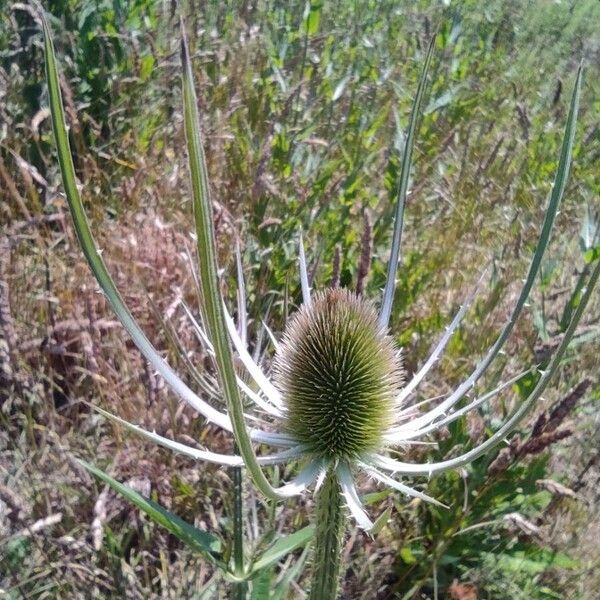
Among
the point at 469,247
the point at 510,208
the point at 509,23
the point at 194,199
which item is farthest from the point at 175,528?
the point at 509,23

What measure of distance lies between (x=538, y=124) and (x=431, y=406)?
6.69ft

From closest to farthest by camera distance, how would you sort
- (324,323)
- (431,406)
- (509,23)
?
(324,323)
(431,406)
(509,23)

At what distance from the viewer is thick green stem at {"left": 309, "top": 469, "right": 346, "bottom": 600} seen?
1.03 m

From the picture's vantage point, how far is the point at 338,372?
121cm

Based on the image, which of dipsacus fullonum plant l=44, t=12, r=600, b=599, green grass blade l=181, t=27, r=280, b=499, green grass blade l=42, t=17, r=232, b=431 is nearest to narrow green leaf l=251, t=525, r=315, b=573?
dipsacus fullonum plant l=44, t=12, r=600, b=599

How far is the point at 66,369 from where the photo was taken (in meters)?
1.75

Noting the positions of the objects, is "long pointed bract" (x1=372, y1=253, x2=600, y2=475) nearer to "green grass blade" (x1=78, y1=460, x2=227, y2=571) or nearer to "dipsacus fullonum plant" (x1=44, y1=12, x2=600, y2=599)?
"dipsacus fullonum plant" (x1=44, y1=12, x2=600, y2=599)

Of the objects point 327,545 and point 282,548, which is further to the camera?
point 282,548

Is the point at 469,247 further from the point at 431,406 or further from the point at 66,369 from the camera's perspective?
the point at 66,369

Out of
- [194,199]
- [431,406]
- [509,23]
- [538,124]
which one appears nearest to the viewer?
[194,199]

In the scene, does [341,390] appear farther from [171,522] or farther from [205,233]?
[205,233]

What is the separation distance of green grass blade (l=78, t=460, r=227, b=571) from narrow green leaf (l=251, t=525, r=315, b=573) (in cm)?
6

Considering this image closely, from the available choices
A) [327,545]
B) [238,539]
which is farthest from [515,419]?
[238,539]

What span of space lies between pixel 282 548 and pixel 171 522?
0.61 ft
